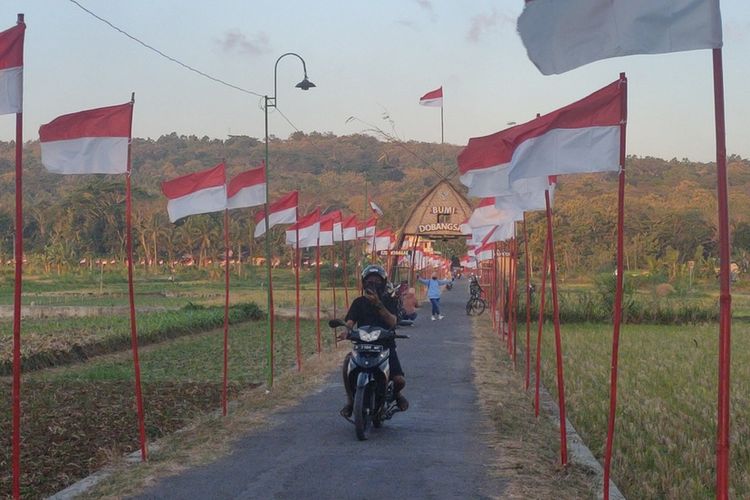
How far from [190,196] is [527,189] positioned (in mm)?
4155

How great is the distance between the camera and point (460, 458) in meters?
9.32

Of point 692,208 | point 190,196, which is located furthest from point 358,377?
point 692,208

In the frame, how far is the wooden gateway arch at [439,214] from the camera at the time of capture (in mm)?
37031

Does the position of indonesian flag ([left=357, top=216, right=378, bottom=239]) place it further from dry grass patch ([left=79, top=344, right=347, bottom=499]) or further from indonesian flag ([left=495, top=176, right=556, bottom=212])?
indonesian flag ([left=495, top=176, right=556, bottom=212])

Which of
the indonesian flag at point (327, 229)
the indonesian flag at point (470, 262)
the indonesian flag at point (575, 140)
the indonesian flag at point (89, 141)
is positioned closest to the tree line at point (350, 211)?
the indonesian flag at point (470, 262)

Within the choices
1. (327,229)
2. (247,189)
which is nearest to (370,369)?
(247,189)

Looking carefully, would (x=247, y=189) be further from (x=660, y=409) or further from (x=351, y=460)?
(x=660, y=409)

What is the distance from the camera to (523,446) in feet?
32.5

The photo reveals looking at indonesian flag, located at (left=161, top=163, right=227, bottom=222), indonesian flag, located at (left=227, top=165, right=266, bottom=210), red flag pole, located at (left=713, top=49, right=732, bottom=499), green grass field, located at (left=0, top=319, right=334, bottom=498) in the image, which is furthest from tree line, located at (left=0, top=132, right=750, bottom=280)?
red flag pole, located at (left=713, top=49, right=732, bottom=499)

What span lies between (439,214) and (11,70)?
98.3ft

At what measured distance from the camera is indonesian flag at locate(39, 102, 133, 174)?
934cm

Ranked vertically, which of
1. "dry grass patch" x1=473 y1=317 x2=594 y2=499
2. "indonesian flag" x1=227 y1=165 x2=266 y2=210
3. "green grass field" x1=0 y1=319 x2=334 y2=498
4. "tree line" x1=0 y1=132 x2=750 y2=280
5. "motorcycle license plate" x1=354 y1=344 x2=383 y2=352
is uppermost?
"tree line" x1=0 y1=132 x2=750 y2=280

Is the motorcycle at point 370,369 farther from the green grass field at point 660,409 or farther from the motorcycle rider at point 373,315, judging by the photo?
the green grass field at point 660,409

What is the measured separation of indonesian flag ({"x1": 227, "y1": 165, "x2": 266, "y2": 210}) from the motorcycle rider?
3.54 meters
